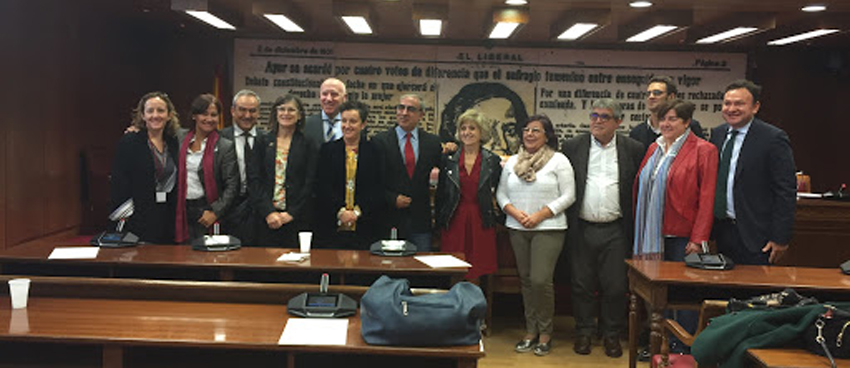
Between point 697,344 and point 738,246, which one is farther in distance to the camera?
point 738,246

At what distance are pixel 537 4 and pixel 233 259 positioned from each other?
9.83 feet

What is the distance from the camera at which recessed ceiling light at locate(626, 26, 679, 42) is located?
204 inches

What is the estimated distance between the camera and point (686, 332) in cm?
245

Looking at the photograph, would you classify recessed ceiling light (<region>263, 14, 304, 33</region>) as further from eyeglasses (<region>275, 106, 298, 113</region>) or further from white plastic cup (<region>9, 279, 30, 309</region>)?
white plastic cup (<region>9, 279, 30, 309</region>)

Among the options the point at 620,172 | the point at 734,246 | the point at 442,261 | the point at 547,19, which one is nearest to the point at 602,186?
the point at 620,172

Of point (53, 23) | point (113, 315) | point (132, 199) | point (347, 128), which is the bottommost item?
point (113, 315)

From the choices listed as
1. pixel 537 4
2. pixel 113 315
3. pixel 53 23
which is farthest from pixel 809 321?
pixel 53 23

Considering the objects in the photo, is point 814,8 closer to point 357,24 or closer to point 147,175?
point 357,24

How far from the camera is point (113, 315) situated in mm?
2178

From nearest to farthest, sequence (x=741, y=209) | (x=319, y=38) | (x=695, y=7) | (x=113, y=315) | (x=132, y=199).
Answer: (x=113, y=315), (x=741, y=209), (x=132, y=199), (x=695, y=7), (x=319, y=38)

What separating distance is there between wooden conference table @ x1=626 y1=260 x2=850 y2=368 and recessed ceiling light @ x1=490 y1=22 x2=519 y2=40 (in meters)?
2.64

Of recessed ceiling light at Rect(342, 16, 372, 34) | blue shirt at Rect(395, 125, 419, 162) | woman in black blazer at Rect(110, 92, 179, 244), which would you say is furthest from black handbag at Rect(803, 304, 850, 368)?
recessed ceiling light at Rect(342, 16, 372, 34)

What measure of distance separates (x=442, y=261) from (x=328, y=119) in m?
1.61

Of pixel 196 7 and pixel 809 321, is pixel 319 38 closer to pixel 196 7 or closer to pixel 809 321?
pixel 196 7
